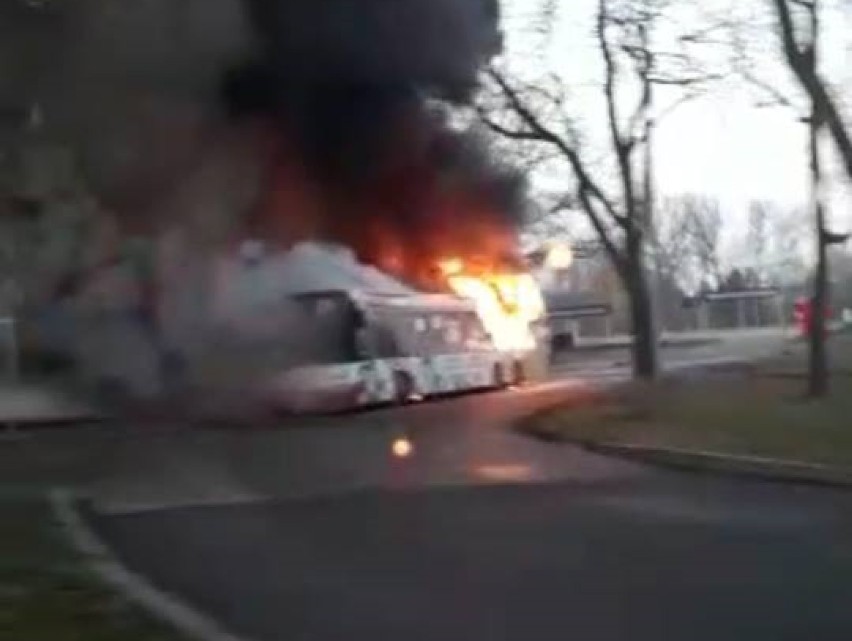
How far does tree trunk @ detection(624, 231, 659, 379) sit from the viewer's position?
1325 inches

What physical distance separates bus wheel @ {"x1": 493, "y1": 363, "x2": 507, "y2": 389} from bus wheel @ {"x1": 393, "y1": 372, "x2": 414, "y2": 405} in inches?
230

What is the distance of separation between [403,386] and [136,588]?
80.1 feet

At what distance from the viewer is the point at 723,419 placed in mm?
22625

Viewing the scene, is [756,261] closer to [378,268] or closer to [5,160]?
[378,268]

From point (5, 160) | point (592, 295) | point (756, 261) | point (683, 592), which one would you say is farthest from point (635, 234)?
point (756, 261)

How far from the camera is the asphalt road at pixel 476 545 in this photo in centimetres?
882

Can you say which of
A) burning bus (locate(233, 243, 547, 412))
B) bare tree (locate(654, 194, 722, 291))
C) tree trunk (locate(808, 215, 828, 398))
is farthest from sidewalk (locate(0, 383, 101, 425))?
bare tree (locate(654, 194, 722, 291))

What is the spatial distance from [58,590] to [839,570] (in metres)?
4.68

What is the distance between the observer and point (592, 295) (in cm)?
8775

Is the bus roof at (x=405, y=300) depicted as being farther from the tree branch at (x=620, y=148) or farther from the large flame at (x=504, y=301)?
the tree branch at (x=620, y=148)

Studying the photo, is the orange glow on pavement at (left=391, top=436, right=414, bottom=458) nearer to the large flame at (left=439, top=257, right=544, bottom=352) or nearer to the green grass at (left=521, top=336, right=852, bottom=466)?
the green grass at (left=521, top=336, right=852, bottom=466)

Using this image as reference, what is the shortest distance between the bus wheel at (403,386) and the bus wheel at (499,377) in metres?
5.83

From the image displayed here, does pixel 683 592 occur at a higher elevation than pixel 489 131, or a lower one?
lower

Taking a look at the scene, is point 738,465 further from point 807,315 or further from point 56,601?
point 807,315
